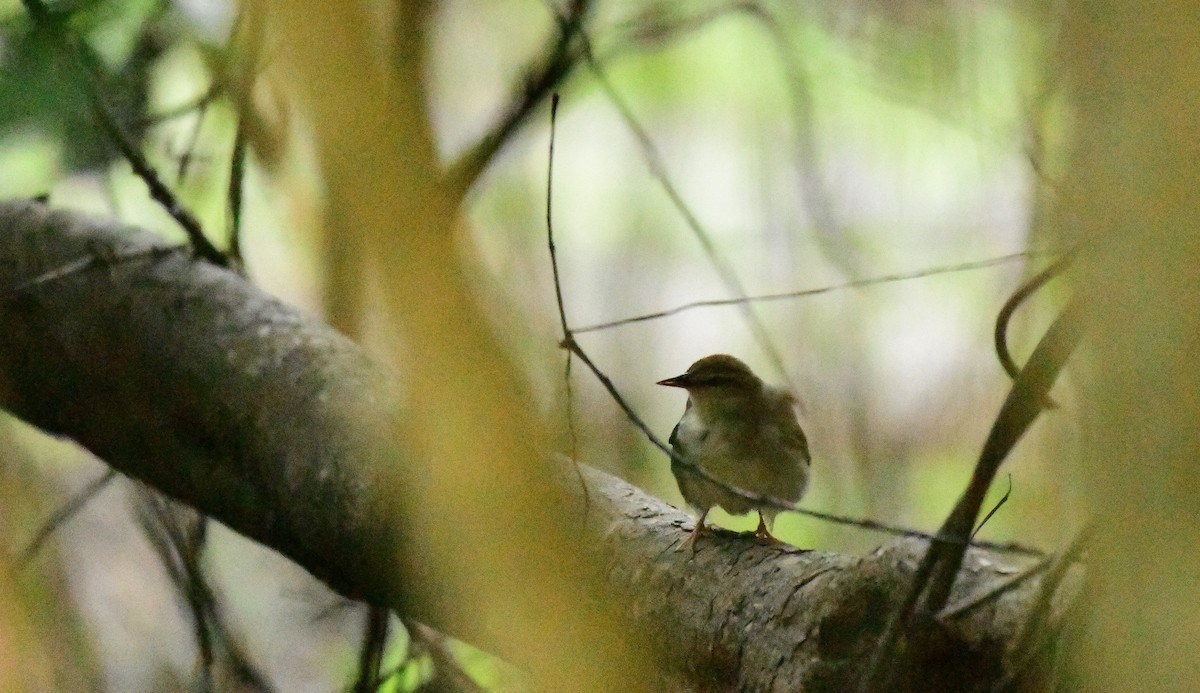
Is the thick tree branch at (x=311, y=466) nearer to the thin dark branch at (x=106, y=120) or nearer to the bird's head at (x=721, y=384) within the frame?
the thin dark branch at (x=106, y=120)

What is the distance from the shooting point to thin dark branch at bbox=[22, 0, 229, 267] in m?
1.31

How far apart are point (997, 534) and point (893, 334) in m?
0.54

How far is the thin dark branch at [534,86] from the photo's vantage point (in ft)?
4.60

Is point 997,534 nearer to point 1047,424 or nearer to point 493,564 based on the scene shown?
point 1047,424

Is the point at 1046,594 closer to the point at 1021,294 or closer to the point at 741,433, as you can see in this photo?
the point at 1021,294

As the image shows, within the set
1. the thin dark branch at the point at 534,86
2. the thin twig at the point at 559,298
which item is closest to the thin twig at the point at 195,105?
the thin dark branch at the point at 534,86

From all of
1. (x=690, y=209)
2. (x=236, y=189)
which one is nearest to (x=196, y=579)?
(x=236, y=189)

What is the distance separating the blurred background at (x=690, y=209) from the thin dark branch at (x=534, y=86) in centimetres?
3

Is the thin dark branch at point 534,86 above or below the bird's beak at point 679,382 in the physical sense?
above

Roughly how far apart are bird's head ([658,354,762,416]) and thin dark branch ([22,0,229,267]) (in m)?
0.87

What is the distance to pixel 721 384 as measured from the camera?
207cm

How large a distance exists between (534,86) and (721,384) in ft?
2.49

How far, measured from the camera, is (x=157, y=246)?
1.92m

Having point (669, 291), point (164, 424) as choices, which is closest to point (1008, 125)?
point (669, 291)
